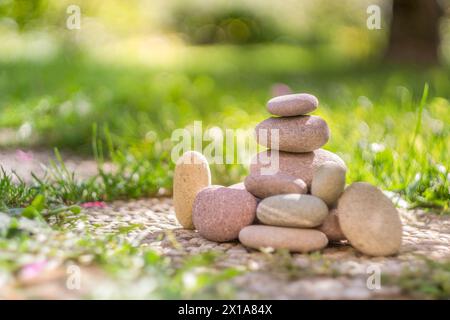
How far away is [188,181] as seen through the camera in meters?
3.59

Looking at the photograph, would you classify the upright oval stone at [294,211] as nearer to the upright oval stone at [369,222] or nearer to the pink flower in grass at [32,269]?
the upright oval stone at [369,222]

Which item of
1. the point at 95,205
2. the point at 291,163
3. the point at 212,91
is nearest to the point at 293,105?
the point at 291,163

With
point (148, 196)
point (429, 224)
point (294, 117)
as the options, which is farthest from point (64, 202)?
point (429, 224)

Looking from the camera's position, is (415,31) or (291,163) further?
(415,31)

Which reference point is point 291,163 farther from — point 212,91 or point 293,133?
point 212,91

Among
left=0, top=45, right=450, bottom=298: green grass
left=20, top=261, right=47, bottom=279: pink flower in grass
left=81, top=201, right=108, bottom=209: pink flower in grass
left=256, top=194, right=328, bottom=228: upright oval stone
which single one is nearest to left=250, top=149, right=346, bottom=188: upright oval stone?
left=256, top=194, right=328, bottom=228: upright oval stone

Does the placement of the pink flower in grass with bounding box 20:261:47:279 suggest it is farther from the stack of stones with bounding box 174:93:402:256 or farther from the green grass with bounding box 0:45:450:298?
the stack of stones with bounding box 174:93:402:256

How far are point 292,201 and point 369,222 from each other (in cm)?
42

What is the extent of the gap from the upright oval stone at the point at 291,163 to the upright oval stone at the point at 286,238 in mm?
446

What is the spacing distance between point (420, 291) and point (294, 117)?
4.44 ft

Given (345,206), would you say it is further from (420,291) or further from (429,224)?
(429,224)

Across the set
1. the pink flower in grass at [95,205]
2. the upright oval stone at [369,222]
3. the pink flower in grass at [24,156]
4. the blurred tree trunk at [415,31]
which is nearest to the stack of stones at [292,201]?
the upright oval stone at [369,222]

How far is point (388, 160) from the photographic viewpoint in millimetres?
4605

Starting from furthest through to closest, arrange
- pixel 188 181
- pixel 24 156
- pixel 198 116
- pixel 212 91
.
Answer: pixel 212 91 < pixel 198 116 < pixel 24 156 < pixel 188 181
